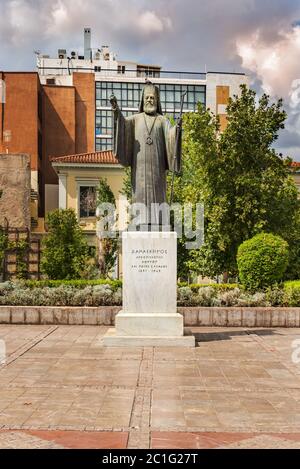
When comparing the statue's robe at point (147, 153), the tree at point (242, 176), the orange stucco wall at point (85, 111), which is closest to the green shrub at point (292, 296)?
the tree at point (242, 176)

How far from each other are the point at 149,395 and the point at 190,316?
7.53m

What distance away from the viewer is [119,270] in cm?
3456

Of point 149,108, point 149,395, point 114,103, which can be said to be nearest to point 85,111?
point 149,108

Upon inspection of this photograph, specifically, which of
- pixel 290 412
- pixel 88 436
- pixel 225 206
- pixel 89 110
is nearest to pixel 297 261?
pixel 225 206

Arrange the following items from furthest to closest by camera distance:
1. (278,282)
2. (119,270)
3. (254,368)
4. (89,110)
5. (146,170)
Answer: (89,110) < (119,270) < (278,282) < (146,170) < (254,368)

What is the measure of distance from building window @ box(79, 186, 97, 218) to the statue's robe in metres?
24.1

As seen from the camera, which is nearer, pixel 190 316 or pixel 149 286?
pixel 149 286

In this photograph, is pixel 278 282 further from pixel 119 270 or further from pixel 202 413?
pixel 119 270

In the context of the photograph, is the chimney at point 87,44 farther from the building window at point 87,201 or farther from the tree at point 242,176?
the tree at point 242,176

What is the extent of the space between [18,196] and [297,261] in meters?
19.7

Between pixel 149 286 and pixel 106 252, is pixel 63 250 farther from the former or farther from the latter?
pixel 149 286

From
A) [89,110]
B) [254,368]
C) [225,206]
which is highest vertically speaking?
[89,110]

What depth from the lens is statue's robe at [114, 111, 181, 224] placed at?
1173 centimetres

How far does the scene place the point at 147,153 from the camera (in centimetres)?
1182
